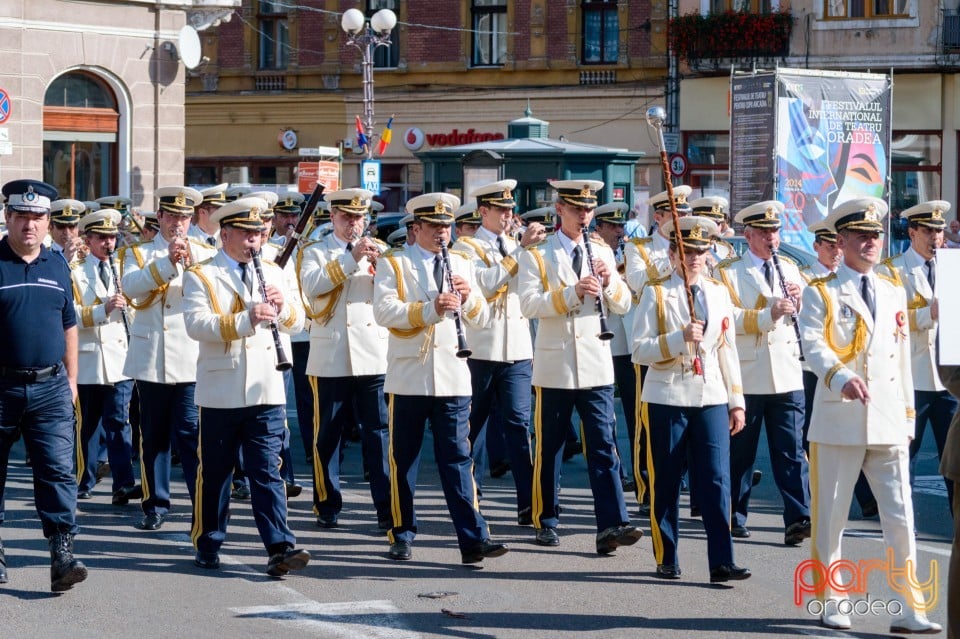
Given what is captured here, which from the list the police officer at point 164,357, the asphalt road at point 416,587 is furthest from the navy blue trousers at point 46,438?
the police officer at point 164,357

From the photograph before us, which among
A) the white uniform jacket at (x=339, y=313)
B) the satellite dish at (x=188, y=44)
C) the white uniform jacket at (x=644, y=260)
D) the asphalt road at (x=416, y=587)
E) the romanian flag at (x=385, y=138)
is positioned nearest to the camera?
the asphalt road at (x=416, y=587)

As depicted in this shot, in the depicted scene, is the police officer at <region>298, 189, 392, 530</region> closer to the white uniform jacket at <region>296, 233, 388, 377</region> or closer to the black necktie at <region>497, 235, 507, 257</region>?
the white uniform jacket at <region>296, 233, 388, 377</region>

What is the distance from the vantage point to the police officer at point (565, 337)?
32.0ft

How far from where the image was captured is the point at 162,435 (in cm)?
1062

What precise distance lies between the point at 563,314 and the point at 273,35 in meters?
33.7

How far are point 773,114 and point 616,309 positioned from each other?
11.2 meters

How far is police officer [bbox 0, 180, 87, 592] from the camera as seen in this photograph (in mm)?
8516

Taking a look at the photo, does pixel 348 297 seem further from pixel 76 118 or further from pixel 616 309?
pixel 76 118

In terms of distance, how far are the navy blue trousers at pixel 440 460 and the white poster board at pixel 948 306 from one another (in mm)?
3124

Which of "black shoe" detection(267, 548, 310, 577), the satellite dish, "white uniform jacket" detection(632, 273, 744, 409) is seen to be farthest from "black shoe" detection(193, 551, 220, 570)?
the satellite dish

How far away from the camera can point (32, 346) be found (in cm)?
854

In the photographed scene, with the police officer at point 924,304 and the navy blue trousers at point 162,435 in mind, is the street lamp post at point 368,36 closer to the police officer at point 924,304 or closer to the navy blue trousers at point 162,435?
the navy blue trousers at point 162,435

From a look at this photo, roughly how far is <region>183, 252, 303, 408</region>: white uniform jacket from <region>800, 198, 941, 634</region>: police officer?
9.65 ft

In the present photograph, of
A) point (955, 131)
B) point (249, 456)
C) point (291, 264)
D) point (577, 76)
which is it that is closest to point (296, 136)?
point (577, 76)
